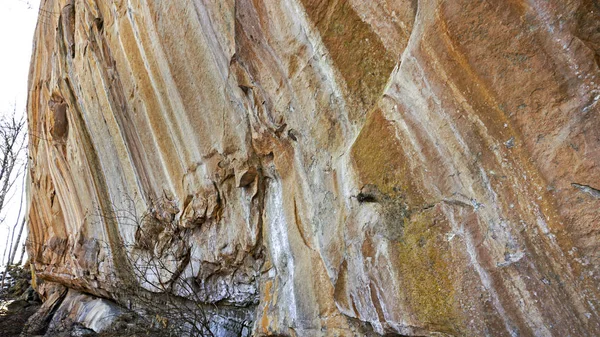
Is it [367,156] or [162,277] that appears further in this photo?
[162,277]

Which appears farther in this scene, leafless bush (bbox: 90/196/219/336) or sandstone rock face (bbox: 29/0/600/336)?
leafless bush (bbox: 90/196/219/336)

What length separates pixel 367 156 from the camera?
2.51m

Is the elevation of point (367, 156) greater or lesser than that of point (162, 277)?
lesser

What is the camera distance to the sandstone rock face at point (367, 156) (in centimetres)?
183

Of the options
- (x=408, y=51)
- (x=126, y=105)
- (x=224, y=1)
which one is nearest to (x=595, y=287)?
(x=408, y=51)

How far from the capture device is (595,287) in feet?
5.68

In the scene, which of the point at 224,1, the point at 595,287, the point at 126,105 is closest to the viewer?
the point at 595,287

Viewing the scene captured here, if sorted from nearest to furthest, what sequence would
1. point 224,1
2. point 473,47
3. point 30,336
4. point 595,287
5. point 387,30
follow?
point 595,287
point 473,47
point 387,30
point 224,1
point 30,336

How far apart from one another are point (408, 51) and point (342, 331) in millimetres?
1779

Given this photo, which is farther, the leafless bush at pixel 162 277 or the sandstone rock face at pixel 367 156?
the leafless bush at pixel 162 277

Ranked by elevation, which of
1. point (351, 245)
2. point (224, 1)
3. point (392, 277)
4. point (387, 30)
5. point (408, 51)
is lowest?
point (392, 277)

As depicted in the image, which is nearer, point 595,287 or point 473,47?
point 595,287

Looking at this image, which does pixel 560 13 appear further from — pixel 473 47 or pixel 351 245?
pixel 351 245

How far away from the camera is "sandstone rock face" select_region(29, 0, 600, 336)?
71.9 inches
